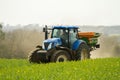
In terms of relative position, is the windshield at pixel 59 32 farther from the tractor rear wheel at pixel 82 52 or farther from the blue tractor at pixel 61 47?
the tractor rear wheel at pixel 82 52

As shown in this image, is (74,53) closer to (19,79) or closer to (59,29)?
(59,29)

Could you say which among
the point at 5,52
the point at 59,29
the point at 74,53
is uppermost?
the point at 59,29

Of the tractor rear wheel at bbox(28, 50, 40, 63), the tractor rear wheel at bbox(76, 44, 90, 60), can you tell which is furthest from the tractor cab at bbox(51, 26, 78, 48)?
the tractor rear wheel at bbox(28, 50, 40, 63)

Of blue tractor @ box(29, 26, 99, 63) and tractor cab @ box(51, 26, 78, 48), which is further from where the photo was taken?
tractor cab @ box(51, 26, 78, 48)

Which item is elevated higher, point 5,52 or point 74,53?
point 74,53

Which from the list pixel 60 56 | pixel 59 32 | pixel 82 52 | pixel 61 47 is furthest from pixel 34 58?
pixel 82 52

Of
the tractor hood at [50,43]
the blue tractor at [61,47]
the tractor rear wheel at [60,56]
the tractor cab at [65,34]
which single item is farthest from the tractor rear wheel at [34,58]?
the tractor cab at [65,34]

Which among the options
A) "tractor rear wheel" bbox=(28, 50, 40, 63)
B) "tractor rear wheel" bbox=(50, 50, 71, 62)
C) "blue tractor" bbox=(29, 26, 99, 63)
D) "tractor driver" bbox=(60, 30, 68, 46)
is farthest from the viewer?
"tractor driver" bbox=(60, 30, 68, 46)

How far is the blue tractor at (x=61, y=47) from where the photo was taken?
23.2m

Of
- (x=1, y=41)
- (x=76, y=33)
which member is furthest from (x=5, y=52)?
(x=76, y=33)

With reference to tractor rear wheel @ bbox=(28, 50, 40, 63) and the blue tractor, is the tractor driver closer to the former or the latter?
the blue tractor

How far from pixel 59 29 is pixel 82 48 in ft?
6.75

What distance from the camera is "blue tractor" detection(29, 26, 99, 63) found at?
23188 mm

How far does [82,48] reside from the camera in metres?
25.2
